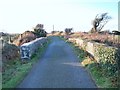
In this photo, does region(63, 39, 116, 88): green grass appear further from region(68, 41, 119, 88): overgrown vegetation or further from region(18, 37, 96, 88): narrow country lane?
region(18, 37, 96, 88): narrow country lane

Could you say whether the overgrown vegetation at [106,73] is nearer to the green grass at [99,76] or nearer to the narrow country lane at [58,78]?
the green grass at [99,76]

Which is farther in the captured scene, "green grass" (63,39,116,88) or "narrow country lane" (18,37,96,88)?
"narrow country lane" (18,37,96,88)

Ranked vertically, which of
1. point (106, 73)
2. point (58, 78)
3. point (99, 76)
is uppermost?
point (106, 73)

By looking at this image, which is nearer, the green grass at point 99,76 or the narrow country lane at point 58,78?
the green grass at point 99,76

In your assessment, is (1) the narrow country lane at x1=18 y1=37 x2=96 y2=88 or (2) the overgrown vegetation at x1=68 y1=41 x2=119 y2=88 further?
(1) the narrow country lane at x1=18 y1=37 x2=96 y2=88

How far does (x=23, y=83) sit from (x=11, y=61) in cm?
752

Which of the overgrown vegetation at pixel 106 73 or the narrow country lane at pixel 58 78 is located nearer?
the overgrown vegetation at pixel 106 73

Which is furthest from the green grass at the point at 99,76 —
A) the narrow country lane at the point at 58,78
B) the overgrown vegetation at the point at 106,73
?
the narrow country lane at the point at 58,78

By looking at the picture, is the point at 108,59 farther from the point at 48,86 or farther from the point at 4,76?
the point at 4,76

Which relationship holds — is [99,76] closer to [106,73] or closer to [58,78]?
[106,73]

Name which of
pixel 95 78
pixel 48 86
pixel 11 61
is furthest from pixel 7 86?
pixel 11 61

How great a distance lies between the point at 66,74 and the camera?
14.5 metres

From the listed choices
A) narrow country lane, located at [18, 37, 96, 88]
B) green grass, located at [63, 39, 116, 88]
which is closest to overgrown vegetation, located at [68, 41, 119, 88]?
green grass, located at [63, 39, 116, 88]

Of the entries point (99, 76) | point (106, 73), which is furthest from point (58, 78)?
point (106, 73)
